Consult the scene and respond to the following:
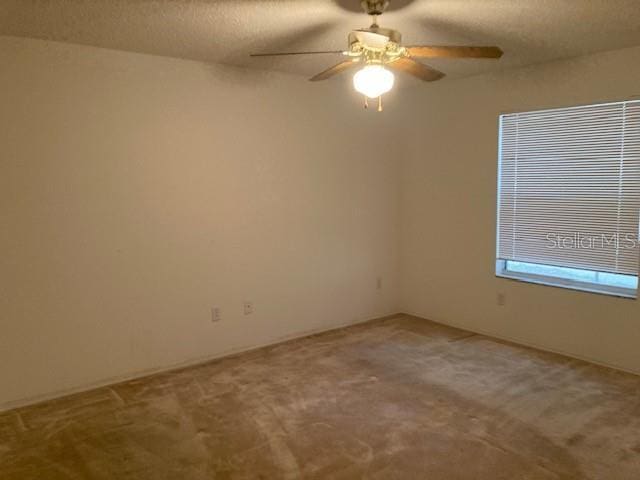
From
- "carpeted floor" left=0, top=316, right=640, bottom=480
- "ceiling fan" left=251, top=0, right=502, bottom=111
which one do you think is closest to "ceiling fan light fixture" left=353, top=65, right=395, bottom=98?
"ceiling fan" left=251, top=0, right=502, bottom=111

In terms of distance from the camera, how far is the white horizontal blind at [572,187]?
12.1 ft

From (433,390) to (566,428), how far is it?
862 mm

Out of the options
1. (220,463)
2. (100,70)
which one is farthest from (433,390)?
(100,70)

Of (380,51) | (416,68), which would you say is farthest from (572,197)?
(380,51)

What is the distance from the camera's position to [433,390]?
3.46 meters

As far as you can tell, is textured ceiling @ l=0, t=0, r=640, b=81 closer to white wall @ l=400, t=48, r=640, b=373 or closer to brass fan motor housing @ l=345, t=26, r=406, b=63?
brass fan motor housing @ l=345, t=26, r=406, b=63

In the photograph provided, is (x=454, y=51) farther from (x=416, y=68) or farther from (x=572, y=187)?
(x=572, y=187)

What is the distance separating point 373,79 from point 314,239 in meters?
2.35

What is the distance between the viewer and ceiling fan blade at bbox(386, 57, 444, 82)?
8.93 ft

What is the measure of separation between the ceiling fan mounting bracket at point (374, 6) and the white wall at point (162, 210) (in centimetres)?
175

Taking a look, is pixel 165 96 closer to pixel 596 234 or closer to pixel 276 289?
pixel 276 289

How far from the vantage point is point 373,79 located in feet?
8.20

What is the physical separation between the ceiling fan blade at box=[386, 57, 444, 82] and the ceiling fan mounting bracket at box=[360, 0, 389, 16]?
0.89 ft

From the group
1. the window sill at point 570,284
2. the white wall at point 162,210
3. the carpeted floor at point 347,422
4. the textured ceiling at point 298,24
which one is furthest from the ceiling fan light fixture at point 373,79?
the window sill at point 570,284
